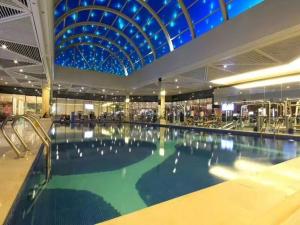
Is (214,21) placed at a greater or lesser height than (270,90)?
greater

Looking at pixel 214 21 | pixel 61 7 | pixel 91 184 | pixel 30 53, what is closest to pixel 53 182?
pixel 91 184

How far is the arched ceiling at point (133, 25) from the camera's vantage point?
11414mm

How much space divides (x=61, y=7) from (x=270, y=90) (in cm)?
1402

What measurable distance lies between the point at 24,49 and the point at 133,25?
977cm

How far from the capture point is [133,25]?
1702cm

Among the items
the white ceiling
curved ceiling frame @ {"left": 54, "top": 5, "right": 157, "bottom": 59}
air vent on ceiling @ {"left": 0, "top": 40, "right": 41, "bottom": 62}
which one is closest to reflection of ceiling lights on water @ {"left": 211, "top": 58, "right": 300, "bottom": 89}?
the white ceiling

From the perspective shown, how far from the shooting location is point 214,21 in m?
11.1

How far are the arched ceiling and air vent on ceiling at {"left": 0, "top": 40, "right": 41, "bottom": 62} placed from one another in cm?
448

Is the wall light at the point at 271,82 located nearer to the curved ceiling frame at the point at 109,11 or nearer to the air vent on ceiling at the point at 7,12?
the curved ceiling frame at the point at 109,11

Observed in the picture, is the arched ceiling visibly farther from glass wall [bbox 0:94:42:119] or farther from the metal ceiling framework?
glass wall [bbox 0:94:42:119]

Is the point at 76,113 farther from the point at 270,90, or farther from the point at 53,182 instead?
the point at 53,182

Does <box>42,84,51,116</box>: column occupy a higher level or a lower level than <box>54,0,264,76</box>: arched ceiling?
lower

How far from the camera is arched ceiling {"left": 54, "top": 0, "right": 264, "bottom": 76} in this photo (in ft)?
37.4

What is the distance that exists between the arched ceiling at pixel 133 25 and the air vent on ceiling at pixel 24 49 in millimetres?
4481
